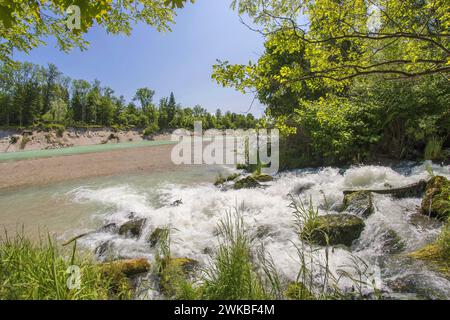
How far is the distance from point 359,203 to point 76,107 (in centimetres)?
7350

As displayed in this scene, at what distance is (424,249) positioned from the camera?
13.1 feet

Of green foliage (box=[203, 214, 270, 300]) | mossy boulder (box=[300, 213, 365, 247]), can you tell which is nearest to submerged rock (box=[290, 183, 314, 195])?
mossy boulder (box=[300, 213, 365, 247])

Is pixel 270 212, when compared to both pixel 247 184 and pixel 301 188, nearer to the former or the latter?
pixel 301 188

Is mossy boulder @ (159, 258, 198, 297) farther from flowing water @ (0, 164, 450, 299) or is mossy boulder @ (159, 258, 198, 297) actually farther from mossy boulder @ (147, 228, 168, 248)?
mossy boulder @ (147, 228, 168, 248)

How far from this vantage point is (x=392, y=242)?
4.51 metres

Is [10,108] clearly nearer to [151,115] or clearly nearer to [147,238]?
[151,115]

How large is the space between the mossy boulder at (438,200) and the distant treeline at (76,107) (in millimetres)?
37972

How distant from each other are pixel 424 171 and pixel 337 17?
24.8 feet

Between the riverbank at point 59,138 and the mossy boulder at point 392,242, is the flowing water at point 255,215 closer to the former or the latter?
the mossy boulder at point 392,242

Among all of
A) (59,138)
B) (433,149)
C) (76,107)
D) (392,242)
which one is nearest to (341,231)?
(392,242)

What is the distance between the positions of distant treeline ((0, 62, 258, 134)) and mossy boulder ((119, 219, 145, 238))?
37.8m

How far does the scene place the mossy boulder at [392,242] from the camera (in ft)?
14.2

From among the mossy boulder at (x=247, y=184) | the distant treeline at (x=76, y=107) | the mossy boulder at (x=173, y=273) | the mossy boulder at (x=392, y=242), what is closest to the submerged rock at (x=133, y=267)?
the mossy boulder at (x=173, y=273)

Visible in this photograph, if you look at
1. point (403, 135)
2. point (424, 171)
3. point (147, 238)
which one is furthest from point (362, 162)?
point (147, 238)
